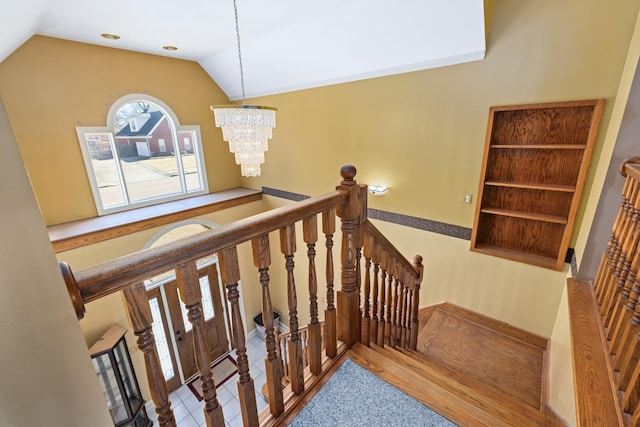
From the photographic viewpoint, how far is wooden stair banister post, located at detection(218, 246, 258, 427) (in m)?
0.91

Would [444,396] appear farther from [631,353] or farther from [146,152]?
[146,152]

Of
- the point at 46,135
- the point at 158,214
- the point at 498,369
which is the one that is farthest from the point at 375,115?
the point at 46,135

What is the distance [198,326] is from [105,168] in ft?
14.4

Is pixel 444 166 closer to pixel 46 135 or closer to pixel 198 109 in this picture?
pixel 198 109

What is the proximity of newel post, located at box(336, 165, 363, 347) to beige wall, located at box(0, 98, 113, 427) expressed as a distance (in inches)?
41.6

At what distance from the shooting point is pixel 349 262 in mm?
1478

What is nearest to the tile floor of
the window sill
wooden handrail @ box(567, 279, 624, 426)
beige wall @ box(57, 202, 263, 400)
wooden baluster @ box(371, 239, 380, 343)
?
beige wall @ box(57, 202, 263, 400)

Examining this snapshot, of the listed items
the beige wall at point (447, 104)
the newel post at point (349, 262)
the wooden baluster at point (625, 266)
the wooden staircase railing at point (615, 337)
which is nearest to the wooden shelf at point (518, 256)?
the beige wall at point (447, 104)

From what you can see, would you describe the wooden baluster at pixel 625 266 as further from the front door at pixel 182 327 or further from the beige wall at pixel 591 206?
the front door at pixel 182 327

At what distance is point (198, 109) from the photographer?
16.2 ft

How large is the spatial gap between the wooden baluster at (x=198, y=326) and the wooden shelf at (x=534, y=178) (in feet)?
9.61

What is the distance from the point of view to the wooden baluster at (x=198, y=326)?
80cm

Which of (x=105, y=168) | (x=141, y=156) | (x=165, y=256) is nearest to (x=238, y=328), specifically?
(x=165, y=256)

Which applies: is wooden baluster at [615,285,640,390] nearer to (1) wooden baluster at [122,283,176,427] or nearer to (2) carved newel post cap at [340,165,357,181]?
(2) carved newel post cap at [340,165,357,181]
